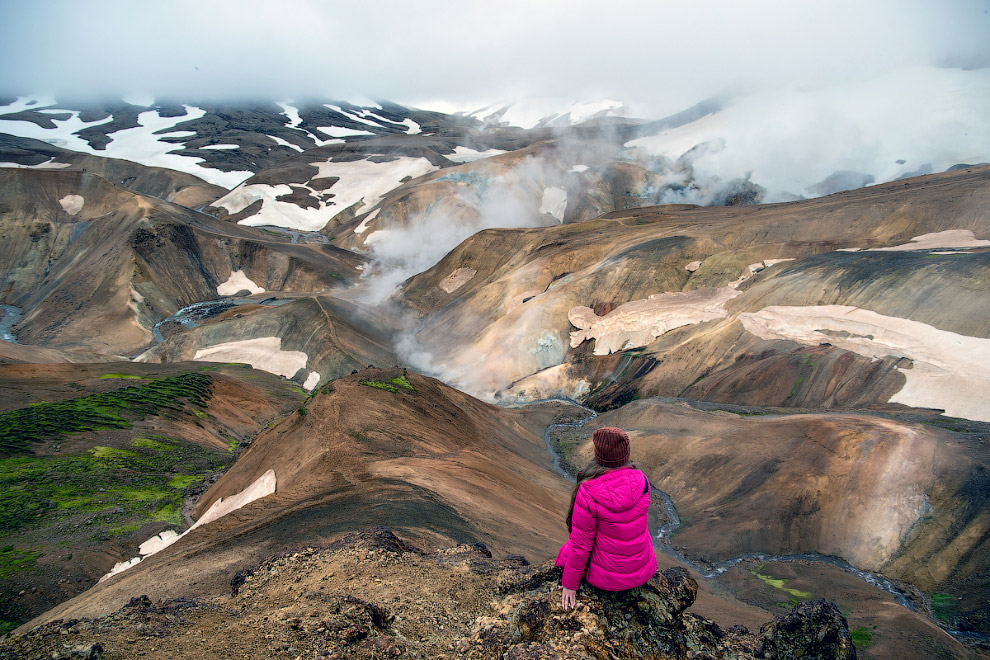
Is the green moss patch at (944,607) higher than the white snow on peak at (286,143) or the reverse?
higher

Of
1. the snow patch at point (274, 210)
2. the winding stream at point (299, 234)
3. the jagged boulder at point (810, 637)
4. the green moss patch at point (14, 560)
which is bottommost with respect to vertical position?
the winding stream at point (299, 234)

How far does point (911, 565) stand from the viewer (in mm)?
13750

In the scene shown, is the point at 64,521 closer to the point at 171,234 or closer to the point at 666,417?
the point at 666,417

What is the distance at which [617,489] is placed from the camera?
4.59 metres

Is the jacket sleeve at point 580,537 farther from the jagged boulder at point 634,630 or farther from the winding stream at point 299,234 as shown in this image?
the winding stream at point 299,234

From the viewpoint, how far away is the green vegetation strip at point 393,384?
19.6 metres

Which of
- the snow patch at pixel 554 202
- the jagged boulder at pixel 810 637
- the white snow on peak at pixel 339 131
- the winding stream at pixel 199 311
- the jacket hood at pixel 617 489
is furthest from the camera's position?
the white snow on peak at pixel 339 131

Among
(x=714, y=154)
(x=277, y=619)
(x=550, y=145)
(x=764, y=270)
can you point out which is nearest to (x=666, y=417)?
(x=764, y=270)

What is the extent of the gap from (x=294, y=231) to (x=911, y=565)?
102m

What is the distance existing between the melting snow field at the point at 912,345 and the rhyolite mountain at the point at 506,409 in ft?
0.41

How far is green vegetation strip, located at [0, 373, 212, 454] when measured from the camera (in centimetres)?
2094

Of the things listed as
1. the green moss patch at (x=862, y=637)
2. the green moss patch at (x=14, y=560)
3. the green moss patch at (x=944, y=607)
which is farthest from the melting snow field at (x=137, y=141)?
the green moss patch at (x=862, y=637)

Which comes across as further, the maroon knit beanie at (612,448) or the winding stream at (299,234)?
the winding stream at (299,234)

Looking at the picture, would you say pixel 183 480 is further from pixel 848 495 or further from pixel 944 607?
pixel 944 607
